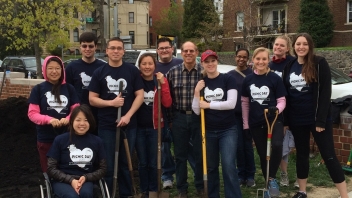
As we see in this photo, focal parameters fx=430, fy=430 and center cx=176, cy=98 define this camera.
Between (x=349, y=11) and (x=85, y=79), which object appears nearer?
(x=85, y=79)

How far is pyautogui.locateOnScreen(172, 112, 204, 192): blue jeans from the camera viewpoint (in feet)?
16.7

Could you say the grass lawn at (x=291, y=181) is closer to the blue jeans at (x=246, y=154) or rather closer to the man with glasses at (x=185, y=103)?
the blue jeans at (x=246, y=154)

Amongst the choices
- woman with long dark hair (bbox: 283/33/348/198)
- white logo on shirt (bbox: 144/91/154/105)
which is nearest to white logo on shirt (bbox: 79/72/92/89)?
white logo on shirt (bbox: 144/91/154/105)

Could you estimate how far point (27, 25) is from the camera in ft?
55.9

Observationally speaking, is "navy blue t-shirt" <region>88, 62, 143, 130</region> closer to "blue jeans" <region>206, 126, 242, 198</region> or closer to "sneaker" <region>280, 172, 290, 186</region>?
"blue jeans" <region>206, 126, 242, 198</region>

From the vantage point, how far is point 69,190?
421 centimetres

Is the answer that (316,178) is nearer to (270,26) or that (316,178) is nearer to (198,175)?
(198,175)

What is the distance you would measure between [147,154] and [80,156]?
1.02 metres

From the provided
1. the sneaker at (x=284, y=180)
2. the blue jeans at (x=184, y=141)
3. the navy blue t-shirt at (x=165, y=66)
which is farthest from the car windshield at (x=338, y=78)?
the blue jeans at (x=184, y=141)

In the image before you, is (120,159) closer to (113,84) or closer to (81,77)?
(113,84)

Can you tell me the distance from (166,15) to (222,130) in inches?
1888

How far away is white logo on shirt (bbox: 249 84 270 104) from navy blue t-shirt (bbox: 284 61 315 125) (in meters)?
0.29

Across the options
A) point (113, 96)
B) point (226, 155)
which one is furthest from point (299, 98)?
point (113, 96)

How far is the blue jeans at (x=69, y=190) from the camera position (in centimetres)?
418
